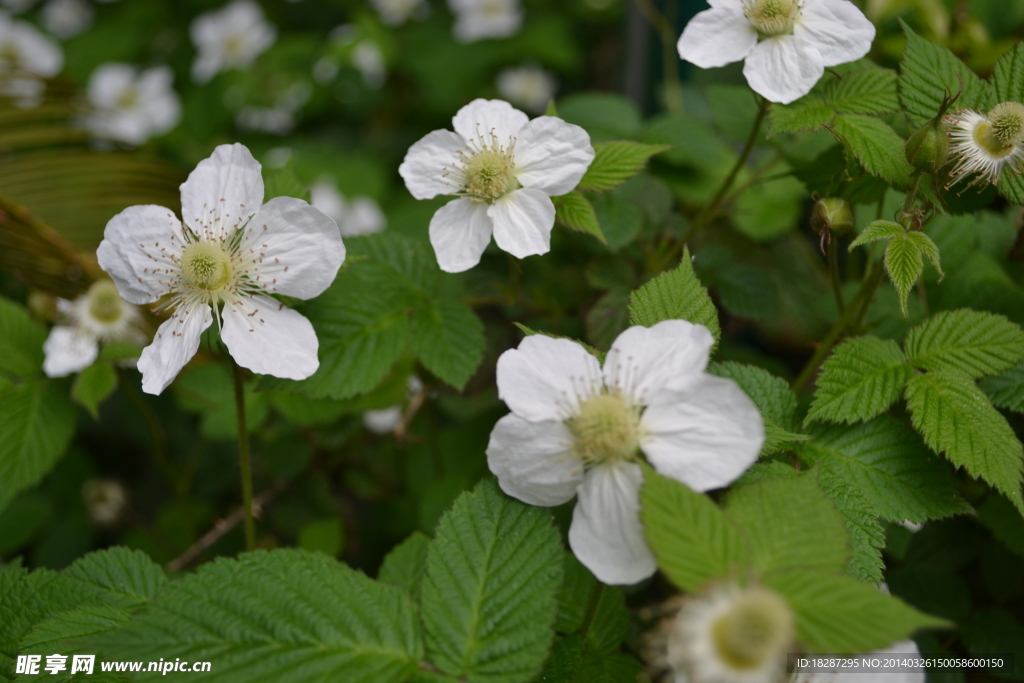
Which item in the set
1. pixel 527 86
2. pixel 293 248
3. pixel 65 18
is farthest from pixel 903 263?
pixel 65 18

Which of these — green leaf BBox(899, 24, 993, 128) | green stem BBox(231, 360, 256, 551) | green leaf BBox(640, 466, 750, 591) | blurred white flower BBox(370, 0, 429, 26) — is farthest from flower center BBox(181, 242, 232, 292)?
blurred white flower BBox(370, 0, 429, 26)

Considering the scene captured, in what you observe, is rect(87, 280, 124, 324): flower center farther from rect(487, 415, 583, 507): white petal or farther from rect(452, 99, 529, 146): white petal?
rect(487, 415, 583, 507): white petal

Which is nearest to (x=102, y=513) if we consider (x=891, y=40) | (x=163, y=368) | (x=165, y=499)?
(x=165, y=499)

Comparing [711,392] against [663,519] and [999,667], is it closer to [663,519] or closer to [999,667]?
[663,519]

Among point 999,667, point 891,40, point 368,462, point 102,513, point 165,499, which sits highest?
point 891,40

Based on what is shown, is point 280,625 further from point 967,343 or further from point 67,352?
point 967,343
